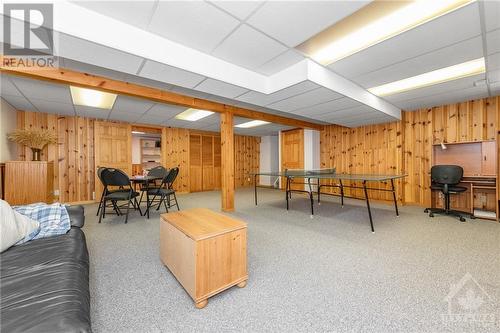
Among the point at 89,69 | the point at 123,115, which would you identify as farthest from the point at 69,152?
the point at 89,69

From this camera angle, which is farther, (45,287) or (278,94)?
(278,94)

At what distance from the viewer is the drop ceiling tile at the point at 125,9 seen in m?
1.65

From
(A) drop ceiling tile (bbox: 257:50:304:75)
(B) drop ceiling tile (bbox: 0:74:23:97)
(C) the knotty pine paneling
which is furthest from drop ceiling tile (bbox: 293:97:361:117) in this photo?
(B) drop ceiling tile (bbox: 0:74:23:97)

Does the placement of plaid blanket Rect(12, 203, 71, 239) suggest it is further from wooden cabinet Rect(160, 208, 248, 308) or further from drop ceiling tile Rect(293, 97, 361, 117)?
drop ceiling tile Rect(293, 97, 361, 117)

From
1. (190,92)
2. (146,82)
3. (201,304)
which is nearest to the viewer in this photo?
(201,304)

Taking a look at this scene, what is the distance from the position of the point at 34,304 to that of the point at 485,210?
6.04 m

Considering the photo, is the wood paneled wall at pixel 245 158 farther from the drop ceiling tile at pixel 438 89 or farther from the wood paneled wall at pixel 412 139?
the drop ceiling tile at pixel 438 89

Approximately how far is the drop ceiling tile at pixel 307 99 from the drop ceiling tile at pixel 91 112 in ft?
13.0

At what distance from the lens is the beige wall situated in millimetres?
3635

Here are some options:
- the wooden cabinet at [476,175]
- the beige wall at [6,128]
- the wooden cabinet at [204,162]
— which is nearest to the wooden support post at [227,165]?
the wooden cabinet at [204,162]

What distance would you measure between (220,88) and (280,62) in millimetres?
897

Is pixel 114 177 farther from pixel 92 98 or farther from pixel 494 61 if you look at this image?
pixel 494 61

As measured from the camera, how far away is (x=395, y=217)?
3.70 meters

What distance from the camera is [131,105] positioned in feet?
14.0
